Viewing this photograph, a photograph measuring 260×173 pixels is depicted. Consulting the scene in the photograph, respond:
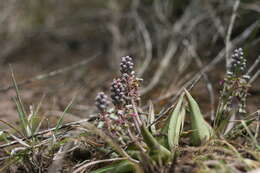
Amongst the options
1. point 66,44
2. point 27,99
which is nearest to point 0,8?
point 66,44

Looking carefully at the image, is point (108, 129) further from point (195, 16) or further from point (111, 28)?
point (111, 28)

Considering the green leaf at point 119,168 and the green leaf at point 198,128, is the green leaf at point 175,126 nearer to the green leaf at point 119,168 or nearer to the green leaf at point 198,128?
the green leaf at point 198,128

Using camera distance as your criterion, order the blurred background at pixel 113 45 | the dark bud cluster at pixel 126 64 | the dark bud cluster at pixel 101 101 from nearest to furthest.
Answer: the dark bud cluster at pixel 101 101
the dark bud cluster at pixel 126 64
the blurred background at pixel 113 45

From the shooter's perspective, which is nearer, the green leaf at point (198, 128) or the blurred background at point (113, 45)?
the green leaf at point (198, 128)

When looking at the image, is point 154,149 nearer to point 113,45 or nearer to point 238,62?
point 238,62

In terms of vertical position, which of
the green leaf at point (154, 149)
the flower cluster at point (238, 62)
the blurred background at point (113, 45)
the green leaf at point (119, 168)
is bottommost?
the green leaf at point (119, 168)

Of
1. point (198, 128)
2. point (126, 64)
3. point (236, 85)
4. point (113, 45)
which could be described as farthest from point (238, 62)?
point (113, 45)

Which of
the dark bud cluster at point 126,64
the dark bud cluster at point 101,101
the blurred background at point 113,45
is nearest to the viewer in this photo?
the dark bud cluster at point 101,101

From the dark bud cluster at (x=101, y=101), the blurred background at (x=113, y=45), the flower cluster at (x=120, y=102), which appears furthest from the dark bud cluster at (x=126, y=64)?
the blurred background at (x=113, y=45)

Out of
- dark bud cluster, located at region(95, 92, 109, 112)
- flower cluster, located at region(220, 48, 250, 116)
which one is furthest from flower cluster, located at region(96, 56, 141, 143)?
flower cluster, located at region(220, 48, 250, 116)
